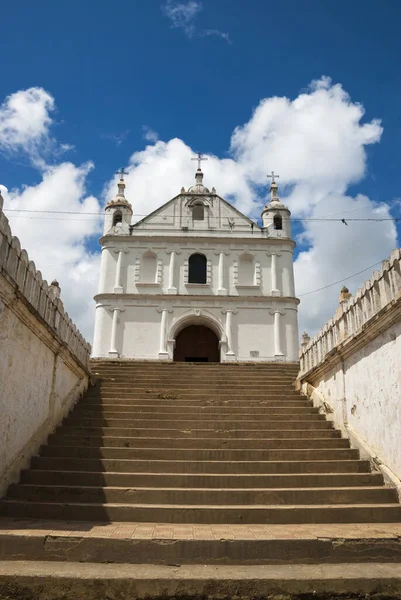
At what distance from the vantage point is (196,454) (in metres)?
8.43

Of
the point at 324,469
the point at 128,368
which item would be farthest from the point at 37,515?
the point at 128,368

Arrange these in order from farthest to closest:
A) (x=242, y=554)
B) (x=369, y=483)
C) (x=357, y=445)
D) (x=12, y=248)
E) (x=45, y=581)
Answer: (x=357, y=445) < (x=369, y=483) < (x=12, y=248) < (x=242, y=554) < (x=45, y=581)

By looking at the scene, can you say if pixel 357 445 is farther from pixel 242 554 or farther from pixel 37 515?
pixel 37 515

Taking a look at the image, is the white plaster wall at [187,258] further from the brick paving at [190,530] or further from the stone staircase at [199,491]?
the brick paving at [190,530]

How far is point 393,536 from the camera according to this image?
18.3 feet

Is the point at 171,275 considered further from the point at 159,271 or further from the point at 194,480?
the point at 194,480

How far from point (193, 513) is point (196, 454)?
1.92m

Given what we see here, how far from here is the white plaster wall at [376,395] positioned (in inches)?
283

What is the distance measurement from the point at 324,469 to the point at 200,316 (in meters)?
14.3

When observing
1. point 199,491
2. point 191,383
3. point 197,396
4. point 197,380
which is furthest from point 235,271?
point 199,491

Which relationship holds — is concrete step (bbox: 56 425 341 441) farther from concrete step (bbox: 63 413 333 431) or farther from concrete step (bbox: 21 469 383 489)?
concrete step (bbox: 21 469 383 489)

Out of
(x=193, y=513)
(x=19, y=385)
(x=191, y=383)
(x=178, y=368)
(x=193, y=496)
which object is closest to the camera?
(x=193, y=513)

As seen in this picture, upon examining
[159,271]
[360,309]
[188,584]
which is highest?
[159,271]

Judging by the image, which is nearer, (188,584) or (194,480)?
(188,584)
